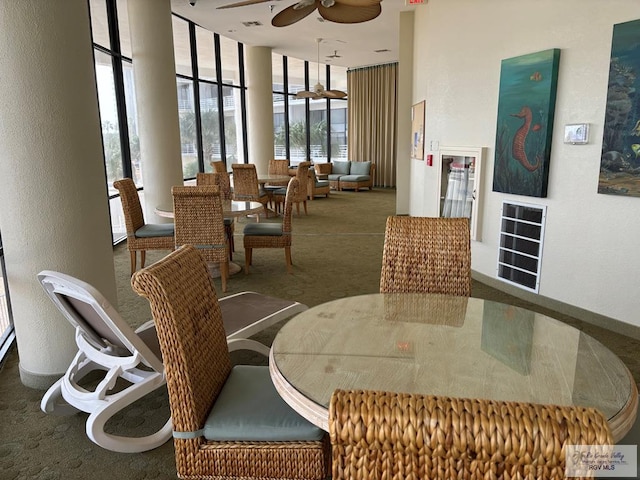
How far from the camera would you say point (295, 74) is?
1320 cm

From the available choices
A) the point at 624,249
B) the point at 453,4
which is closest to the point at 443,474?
the point at 624,249

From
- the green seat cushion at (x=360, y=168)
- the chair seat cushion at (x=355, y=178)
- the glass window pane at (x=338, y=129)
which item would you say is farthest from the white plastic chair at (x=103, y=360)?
the glass window pane at (x=338, y=129)

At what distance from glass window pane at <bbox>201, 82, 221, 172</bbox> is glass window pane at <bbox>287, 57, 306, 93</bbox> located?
3527 millimetres

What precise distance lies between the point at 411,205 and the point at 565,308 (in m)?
4.22

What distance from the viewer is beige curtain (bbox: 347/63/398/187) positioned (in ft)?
42.6

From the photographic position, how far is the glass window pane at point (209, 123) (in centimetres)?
962

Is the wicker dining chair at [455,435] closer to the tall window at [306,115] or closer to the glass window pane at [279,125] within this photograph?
the tall window at [306,115]

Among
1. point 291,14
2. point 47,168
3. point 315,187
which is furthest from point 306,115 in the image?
point 47,168

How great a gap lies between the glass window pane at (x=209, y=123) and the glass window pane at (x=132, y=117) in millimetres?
2557

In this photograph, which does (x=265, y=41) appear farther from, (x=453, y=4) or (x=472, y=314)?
(x=472, y=314)

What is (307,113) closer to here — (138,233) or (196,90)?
(196,90)

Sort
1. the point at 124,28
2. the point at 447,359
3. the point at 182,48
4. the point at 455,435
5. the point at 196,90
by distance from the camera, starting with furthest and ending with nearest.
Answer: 1. the point at 196,90
2. the point at 182,48
3. the point at 124,28
4. the point at 447,359
5. the point at 455,435

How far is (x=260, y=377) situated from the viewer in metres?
1.86

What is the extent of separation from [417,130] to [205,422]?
19.9ft
